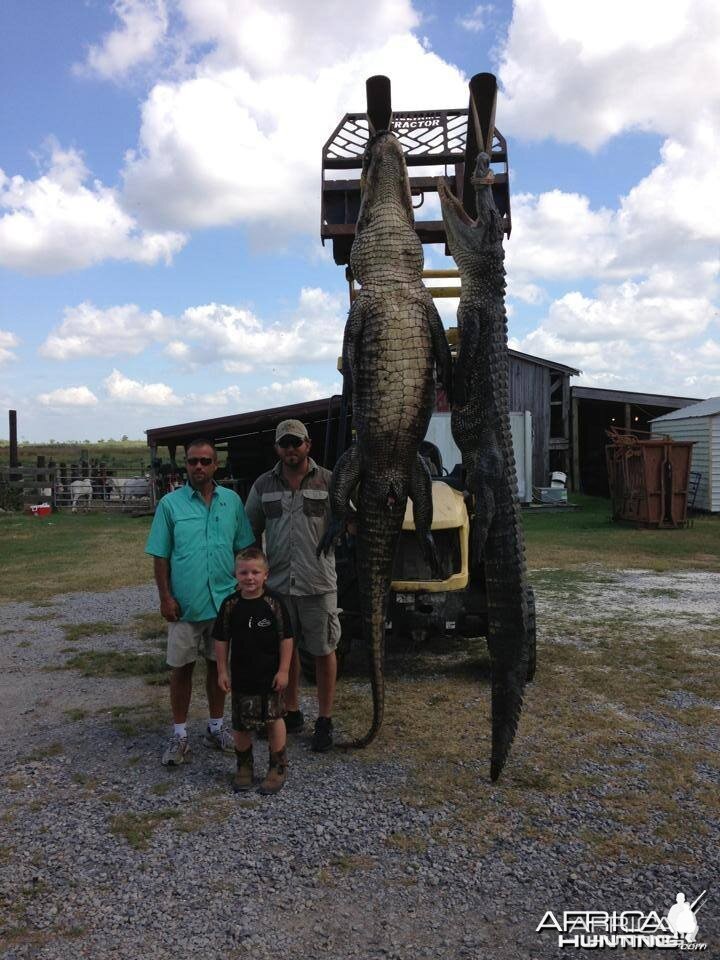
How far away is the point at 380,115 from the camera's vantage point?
109 inches

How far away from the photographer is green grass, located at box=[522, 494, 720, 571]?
37.8 feet

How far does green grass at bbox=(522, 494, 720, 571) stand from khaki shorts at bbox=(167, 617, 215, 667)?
7.85 meters

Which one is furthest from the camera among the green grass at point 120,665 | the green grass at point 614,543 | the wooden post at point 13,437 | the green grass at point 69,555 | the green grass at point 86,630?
the wooden post at point 13,437

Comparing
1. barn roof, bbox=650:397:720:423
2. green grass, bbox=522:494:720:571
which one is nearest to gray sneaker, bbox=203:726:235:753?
green grass, bbox=522:494:720:571

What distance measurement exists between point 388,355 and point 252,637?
175cm

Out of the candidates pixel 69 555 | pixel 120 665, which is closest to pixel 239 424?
pixel 69 555

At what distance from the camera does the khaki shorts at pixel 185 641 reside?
4.00 metres

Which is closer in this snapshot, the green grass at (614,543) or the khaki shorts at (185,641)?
the khaki shorts at (185,641)

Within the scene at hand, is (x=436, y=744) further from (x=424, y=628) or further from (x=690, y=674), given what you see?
(x=690, y=674)

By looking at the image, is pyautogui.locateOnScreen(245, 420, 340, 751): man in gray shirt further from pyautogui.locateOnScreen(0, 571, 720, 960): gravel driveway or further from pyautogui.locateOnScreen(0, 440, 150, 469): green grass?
pyautogui.locateOnScreen(0, 440, 150, 469): green grass

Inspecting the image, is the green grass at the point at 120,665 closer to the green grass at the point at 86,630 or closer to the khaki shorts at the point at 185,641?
the green grass at the point at 86,630

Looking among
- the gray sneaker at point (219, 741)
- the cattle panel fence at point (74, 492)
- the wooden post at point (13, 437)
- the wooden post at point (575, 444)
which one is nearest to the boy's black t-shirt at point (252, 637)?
the gray sneaker at point (219, 741)

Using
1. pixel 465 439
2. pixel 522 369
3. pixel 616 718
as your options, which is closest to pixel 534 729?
pixel 616 718

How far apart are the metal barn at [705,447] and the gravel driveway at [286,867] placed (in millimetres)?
15138
